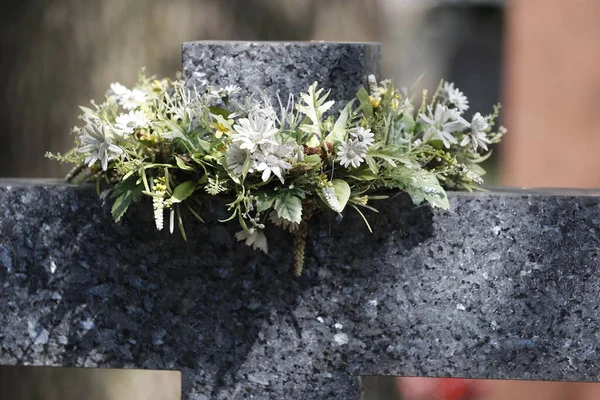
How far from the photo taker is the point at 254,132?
1.62 m

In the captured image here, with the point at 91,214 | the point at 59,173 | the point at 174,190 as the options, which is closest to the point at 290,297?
the point at 174,190

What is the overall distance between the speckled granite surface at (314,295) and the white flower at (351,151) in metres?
0.21

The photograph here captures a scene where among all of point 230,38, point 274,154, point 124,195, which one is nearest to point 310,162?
point 274,154

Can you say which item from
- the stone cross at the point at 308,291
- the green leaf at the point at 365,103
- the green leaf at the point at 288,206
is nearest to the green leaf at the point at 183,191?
the stone cross at the point at 308,291

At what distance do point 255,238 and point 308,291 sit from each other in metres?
0.21

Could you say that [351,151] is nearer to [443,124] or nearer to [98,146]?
[443,124]

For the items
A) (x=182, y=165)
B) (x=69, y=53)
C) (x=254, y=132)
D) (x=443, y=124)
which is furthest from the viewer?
(x=69, y=53)

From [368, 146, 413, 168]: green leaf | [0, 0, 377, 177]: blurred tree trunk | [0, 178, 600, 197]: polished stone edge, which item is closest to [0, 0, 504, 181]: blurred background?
[0, 0, 377, 177]: blurred tree trunk

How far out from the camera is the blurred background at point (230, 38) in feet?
11.9

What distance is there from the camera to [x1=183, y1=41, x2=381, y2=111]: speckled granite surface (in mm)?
1873

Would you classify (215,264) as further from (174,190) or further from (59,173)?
(59,173)

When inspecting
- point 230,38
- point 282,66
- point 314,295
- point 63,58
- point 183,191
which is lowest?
point 314,295

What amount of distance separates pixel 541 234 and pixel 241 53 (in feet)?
Answer: 2.78

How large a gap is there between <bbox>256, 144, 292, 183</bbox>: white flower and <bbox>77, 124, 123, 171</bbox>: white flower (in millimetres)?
340
